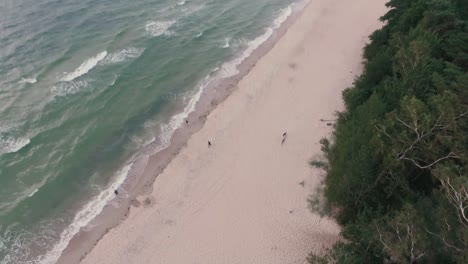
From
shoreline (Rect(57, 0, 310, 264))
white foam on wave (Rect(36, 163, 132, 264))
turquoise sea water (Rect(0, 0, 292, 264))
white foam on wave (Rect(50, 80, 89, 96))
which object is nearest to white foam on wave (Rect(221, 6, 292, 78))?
turquoise sea water (Rect(0, 0, 292, 264))

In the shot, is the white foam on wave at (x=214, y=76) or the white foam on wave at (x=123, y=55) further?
the white foam on wave at (x=123, y=55)

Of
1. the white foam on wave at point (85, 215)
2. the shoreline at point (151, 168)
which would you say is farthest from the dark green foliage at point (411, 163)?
the white foam on wave at point (85, 215)

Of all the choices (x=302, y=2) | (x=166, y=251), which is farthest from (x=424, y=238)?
(x=302, y=2)

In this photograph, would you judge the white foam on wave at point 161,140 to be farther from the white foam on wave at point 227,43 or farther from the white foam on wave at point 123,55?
the white foam on wave at point 123,55

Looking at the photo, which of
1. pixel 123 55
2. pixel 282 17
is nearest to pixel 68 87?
pixel 123 55

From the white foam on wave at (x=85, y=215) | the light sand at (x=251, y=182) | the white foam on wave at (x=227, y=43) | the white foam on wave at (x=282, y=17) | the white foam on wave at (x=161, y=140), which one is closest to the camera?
the light sand at (x=251, y=182)

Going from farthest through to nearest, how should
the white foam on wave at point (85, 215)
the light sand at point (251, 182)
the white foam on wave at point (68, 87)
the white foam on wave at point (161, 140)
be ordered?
1. the white foam on wave at point (68, 87)
2. the white foam on wave at point (161, 140)
3. the white foam on wave at point (85, 215)
4. the light sand at point (251, 182)

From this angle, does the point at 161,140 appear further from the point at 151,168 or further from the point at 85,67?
the point at 85,67
